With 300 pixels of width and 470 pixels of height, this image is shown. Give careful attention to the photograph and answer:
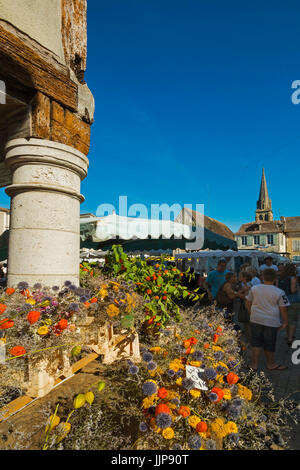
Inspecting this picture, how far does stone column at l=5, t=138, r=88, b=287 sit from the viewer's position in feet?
7.04

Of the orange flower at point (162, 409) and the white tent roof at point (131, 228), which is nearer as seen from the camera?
the orange flower at point (162, 409)

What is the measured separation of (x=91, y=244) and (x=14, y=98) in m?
3.41

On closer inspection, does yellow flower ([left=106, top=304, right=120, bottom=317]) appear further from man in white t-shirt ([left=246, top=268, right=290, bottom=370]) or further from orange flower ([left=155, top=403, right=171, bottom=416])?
man in white t-shirt ([left=246, top=268, right=290, bottom=370])

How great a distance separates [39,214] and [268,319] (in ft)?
11.4

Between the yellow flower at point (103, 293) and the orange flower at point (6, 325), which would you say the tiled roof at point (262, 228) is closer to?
the yellow flower at point (103, 293)

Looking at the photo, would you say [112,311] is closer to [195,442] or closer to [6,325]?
[6,325]

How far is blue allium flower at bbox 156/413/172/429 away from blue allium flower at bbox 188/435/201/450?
0.14 meters

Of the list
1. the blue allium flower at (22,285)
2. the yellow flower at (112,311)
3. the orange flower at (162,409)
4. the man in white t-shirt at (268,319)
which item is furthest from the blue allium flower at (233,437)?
the man in white t-shirt at (268,319)

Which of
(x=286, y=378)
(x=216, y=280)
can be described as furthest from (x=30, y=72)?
(x=216, y=280)

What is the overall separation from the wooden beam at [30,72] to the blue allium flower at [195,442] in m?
2.51

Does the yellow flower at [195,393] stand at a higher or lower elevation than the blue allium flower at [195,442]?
higher

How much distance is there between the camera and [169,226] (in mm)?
4562

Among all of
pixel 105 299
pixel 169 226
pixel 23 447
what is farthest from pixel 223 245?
pixel 23 447

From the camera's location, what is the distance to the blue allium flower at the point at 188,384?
53.7 inches
